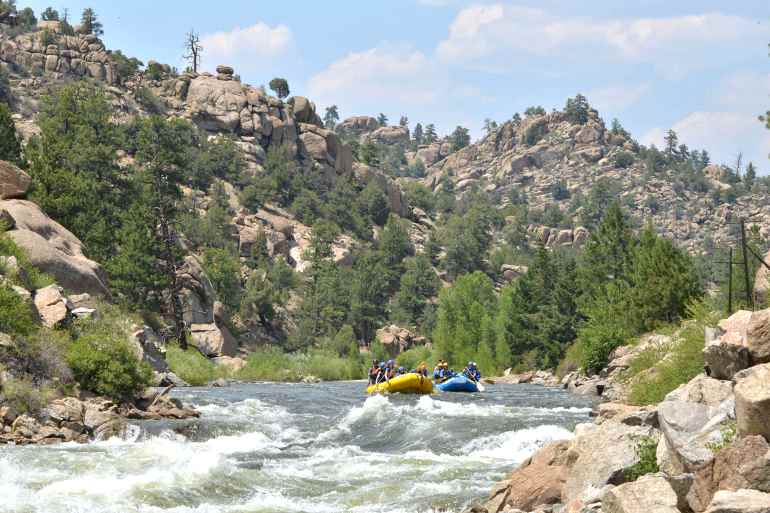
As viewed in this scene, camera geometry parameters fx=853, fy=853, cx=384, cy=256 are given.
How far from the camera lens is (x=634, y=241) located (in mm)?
64375

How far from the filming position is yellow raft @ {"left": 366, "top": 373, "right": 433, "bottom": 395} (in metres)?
36.9

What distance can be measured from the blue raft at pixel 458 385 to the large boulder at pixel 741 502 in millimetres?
33301

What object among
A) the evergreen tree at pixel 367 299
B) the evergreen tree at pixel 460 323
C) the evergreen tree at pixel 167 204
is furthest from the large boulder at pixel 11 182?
the evergreen tree at pixel 367 299

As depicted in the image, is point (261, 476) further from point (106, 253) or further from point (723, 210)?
point (723, 210)

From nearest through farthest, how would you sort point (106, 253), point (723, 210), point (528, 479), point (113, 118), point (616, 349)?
1. point (528, 479)
2. point (616, 349)
3. point (106, 253)
4. point (113, 118)
5. point (723, 210)

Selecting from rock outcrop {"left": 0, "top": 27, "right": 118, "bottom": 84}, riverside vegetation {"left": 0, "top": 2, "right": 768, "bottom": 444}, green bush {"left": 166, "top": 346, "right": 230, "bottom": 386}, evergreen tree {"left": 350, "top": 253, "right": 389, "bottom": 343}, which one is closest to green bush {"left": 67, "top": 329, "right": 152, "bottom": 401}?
riverside vegetation {"left": 0, "top": 2, "right": 768, "bottom": 444}

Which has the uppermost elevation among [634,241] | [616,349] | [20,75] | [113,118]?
[20,75]

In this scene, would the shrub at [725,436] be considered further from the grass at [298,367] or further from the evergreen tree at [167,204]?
the evergreen tree at [167,204]

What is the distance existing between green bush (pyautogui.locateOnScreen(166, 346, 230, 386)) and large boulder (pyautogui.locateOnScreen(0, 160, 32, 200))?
1413 cm

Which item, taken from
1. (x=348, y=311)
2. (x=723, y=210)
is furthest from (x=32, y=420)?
(x=723, y=210)

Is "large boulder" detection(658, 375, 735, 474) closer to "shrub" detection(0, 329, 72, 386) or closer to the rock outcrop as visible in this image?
"shrub" detection(0, 329, 72, 386)

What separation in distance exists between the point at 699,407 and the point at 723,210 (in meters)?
187

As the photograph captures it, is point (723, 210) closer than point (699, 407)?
No

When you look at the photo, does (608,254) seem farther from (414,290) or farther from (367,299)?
(414,290)
